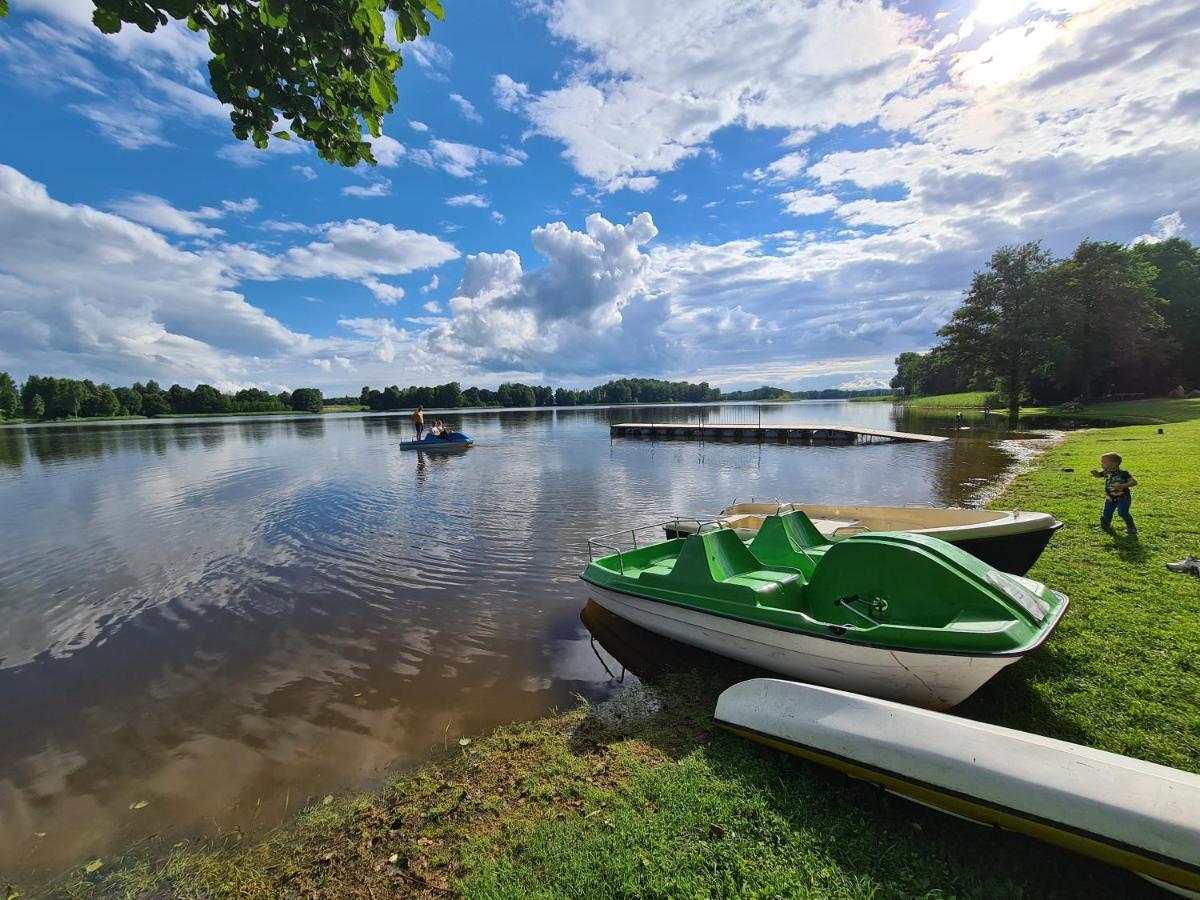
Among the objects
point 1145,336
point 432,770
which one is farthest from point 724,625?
point 1145,336

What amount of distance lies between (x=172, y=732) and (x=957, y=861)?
26.1ft

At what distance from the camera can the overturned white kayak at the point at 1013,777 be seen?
9.28 ft

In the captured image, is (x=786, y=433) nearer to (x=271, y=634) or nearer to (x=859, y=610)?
(x=859, y=610)

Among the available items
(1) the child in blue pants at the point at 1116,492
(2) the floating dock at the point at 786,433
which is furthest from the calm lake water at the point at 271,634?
(2) the floating dock at the point at 786,433

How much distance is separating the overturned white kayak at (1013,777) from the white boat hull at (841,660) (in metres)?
0.83

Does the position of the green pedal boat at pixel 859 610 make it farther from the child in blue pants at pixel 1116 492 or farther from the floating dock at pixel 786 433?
the floating dock at pixel 786 433

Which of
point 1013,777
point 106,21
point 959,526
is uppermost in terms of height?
point 106,21

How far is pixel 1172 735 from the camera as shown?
4.19 m

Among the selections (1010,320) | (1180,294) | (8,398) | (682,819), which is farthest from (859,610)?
(8,398)

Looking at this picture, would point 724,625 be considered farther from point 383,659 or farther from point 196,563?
point 196,563

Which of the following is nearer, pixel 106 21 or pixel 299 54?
pixel 106 21

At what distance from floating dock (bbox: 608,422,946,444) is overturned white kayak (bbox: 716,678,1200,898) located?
37678 millimetres

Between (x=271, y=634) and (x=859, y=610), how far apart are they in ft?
30.1

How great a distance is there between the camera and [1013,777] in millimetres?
3305
